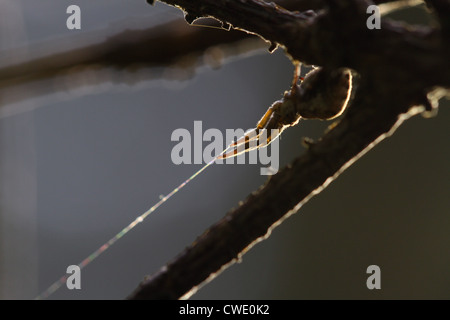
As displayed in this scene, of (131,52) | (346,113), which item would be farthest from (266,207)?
(131,52)

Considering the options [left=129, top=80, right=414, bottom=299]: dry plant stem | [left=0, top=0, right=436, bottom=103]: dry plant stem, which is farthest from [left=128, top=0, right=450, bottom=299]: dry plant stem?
[left=0, top=0, right=436, bottom=103]: dry plant stem

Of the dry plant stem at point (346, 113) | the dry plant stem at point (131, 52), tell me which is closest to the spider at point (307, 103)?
the dry plant stem at point (346, 113)

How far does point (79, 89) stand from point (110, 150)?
753cm

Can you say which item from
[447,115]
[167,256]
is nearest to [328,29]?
[447,115]

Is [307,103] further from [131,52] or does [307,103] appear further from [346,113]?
[131,52]

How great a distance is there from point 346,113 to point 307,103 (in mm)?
73

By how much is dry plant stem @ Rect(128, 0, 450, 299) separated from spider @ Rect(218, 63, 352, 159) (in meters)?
0.02

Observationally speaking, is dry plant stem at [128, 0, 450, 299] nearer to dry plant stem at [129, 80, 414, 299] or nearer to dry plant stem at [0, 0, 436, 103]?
dry plant stem at [129, 80, 414, 299]

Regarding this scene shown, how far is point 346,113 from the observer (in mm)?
341

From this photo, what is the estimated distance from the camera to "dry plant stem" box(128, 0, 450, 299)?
12.8 inches

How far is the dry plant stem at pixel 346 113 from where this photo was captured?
0.33 meters

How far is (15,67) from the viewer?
3.28 ft

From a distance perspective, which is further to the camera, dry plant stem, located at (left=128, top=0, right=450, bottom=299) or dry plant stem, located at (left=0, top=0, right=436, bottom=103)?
dry plant stem, located at (left=0, top=0, right=436, bottom=103)

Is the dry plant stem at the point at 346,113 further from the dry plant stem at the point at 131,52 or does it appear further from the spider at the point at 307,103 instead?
the dry plant stem at the point at 131,52
